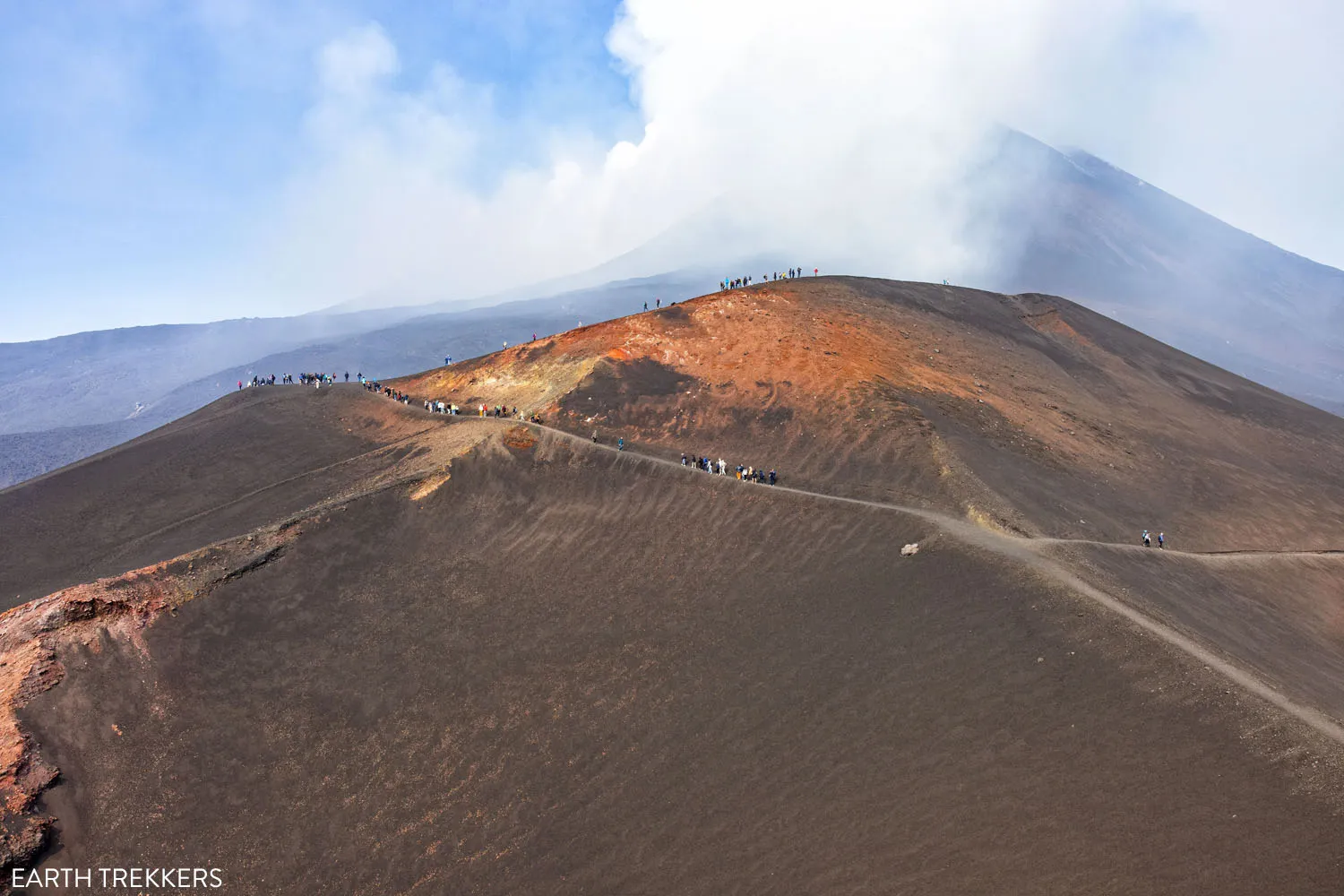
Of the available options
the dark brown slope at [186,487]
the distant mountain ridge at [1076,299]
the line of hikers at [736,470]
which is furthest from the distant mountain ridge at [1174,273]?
the dark brown slope at [186,487]

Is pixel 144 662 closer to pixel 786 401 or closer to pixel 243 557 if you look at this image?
pixel 243 557

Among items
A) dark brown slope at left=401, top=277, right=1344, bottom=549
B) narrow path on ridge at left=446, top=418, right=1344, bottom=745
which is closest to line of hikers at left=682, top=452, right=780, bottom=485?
narrow path on ridge at left=446, top=418, right=1344, bottom=745

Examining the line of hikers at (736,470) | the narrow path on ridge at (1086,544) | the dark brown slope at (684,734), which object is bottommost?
the dark brown slope at (684,734)

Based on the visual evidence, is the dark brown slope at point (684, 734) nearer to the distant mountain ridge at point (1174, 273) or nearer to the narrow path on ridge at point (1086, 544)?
the narrow path on ridge at point (1086, 544)

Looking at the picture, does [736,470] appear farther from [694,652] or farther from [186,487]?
[186,487]

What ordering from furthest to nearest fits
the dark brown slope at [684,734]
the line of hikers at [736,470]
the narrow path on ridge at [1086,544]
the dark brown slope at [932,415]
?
1. the dark brown slope at [932,415]
2. the line of hikers at [736,470]
3. the narrow path on ridge at [1086,544]
4. the dark brown slope at [684,734]
